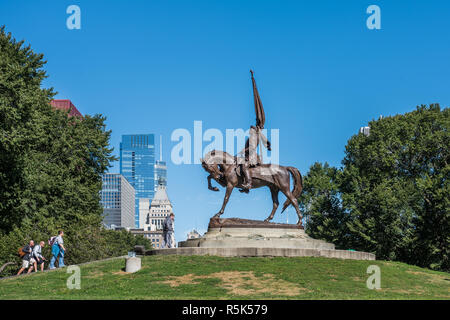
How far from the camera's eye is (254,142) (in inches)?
1247

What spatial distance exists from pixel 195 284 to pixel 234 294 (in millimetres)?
2199

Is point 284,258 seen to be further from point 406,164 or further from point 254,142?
point 406,164

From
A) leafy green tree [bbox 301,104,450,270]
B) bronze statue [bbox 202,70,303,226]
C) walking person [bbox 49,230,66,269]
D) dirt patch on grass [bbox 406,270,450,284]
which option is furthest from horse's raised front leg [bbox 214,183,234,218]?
leafy green tree [bbox 301,104,450,270]

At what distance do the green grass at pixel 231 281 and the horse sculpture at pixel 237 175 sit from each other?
19.1 feet

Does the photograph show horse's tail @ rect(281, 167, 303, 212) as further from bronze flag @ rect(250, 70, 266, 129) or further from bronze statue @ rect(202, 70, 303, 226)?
bronze flag @ rect(250, 70, 266, 129)

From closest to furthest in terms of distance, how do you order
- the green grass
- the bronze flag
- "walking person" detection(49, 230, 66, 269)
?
1. the green grass
2. "walking person" detection(49, 230, 66, 269)
3. the bronze flag

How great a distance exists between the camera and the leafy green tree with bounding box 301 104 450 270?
45844 mm

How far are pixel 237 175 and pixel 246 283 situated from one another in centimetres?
1097

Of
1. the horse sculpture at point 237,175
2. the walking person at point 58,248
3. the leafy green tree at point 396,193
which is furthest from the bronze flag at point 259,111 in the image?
the leafy green tree at point 396,193

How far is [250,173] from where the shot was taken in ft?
102

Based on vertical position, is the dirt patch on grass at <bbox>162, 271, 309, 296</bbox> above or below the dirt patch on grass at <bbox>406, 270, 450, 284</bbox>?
above

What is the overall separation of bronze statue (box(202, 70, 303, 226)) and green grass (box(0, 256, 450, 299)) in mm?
5891
